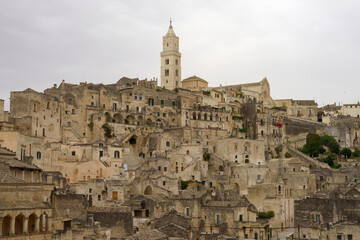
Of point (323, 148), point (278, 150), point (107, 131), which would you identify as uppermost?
point (107, 131)

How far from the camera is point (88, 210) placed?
42.0m

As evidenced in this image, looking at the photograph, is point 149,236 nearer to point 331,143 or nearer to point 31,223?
point 31,223

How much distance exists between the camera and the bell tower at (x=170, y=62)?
97.8 m

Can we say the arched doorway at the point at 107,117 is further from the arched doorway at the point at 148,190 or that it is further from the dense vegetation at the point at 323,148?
the dense vegetation at the point at 323,148

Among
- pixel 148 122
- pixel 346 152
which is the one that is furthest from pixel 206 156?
pixel 346 152

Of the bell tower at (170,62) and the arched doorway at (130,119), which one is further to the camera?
the bell tower at (170,62)

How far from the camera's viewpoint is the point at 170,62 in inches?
3868

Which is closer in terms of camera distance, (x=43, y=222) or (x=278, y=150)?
(x=43, y=222)

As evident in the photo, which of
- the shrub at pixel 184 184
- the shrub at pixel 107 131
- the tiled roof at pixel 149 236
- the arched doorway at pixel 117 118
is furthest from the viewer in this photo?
the arched doorway at pixel 117 118

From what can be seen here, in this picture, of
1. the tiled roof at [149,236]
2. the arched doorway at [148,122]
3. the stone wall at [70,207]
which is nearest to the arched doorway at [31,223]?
the tiled roof at [149,236]

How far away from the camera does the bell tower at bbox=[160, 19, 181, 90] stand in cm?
9775

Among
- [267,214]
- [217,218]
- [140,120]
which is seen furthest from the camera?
[140,120]

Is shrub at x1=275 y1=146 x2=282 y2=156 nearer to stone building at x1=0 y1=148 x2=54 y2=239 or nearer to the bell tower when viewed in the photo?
the bell tower

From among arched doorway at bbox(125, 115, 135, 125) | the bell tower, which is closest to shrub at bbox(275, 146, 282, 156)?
arched doorway at bbox(125, 115, 135, 125)
